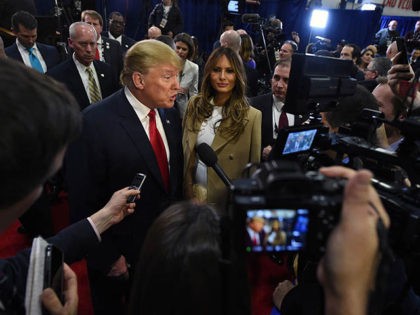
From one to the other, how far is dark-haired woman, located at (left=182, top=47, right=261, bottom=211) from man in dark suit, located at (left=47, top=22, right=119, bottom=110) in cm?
128

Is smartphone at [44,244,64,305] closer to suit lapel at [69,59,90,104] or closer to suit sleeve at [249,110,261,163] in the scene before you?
suit sleeve at [249,110,261,163]

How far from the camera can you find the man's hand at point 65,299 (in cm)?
73

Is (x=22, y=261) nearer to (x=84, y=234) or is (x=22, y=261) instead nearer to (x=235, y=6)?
(x=84, y=234)

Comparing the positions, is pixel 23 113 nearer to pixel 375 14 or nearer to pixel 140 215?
pixel 140 215

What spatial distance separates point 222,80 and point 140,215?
989 mm

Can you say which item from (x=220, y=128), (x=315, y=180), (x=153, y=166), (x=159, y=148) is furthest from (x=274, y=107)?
(x=315, y=180)

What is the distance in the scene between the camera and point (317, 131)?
143cm

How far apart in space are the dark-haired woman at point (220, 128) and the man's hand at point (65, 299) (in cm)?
103

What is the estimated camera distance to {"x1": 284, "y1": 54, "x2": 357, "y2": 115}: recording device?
1.34m

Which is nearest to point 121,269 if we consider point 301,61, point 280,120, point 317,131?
point 317,131

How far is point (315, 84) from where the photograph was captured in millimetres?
1351

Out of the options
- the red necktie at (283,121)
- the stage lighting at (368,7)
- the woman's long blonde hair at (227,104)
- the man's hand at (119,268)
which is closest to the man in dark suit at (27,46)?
the woman's long blonde hair at (227,104)

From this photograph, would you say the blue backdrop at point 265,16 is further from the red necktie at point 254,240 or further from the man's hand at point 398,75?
the red necktie at point 254,240

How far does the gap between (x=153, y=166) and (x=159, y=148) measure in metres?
0.13
